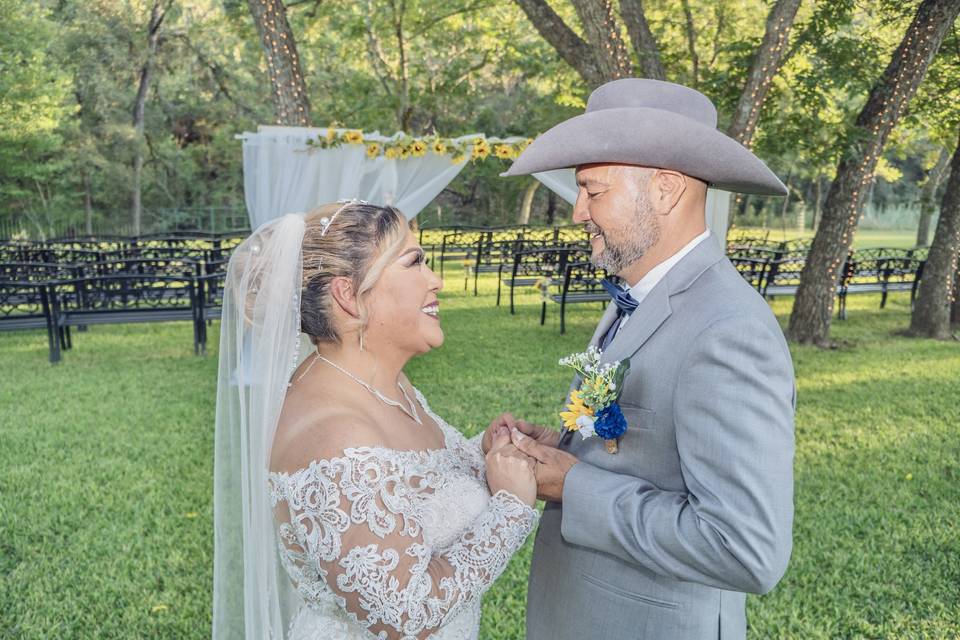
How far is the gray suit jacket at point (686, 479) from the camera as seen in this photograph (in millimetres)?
1676

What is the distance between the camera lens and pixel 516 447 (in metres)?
2.16

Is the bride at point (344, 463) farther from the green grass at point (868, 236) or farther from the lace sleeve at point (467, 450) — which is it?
the green grass at point (868, 236)

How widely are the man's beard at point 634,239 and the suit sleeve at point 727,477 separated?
35cm

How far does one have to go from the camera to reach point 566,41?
10.5 meters

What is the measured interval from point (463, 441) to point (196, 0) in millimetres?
33183

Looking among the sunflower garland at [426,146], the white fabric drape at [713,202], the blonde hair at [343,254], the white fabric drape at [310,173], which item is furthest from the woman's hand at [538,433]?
the sunflower garland at [426,146]

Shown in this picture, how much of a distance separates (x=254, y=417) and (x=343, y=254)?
571 mm

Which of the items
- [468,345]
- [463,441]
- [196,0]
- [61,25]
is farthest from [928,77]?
[61,25]

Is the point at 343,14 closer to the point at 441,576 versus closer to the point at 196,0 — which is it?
the point at 196,0

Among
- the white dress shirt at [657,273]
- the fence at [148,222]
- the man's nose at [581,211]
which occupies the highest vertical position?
the man's nose at [581,211]

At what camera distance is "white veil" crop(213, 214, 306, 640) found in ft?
7.52

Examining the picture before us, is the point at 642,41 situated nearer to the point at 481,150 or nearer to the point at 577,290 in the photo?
the point at 481,150

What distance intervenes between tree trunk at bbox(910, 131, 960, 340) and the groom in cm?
1173

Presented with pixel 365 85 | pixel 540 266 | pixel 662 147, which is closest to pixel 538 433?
pixel 662 147
